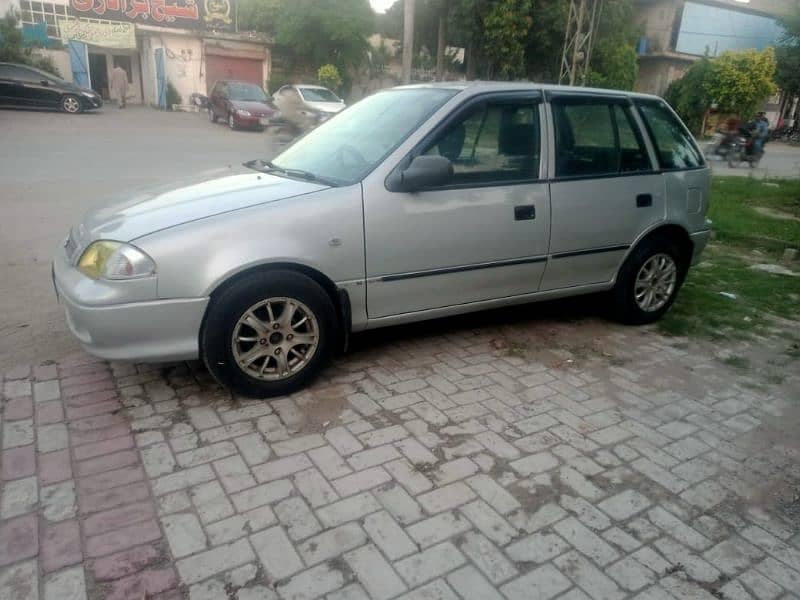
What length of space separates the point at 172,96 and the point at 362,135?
91.6ft

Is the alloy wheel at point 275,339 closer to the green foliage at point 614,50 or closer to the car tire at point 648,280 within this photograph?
the car tire at point 648,280

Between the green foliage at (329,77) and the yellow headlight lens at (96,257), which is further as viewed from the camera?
the green foliage at (329,77)

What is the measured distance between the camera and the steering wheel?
150 inches

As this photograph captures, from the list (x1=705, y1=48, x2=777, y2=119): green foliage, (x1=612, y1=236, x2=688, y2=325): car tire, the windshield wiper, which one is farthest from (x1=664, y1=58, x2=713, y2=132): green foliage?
the windshield wiper

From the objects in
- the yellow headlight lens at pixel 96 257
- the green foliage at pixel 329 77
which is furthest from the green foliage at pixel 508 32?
the yellow headlight lens at pixel 96 257

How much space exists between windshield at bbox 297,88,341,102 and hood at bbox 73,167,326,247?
18.2m

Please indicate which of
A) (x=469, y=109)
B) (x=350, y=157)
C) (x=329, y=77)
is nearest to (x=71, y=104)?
(x=329, y=77)

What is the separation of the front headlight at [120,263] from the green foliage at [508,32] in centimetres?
2481

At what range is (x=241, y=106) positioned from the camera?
20.5 metres

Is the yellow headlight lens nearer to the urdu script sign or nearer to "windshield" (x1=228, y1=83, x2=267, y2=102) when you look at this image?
"windshield" (x1=228, y1=83, x2=267, y2=102)

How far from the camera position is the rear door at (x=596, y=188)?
431 centimetres

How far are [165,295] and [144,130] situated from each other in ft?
58.1

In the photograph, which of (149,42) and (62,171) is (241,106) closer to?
(62,171)

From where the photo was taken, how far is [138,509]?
264 centimetres
